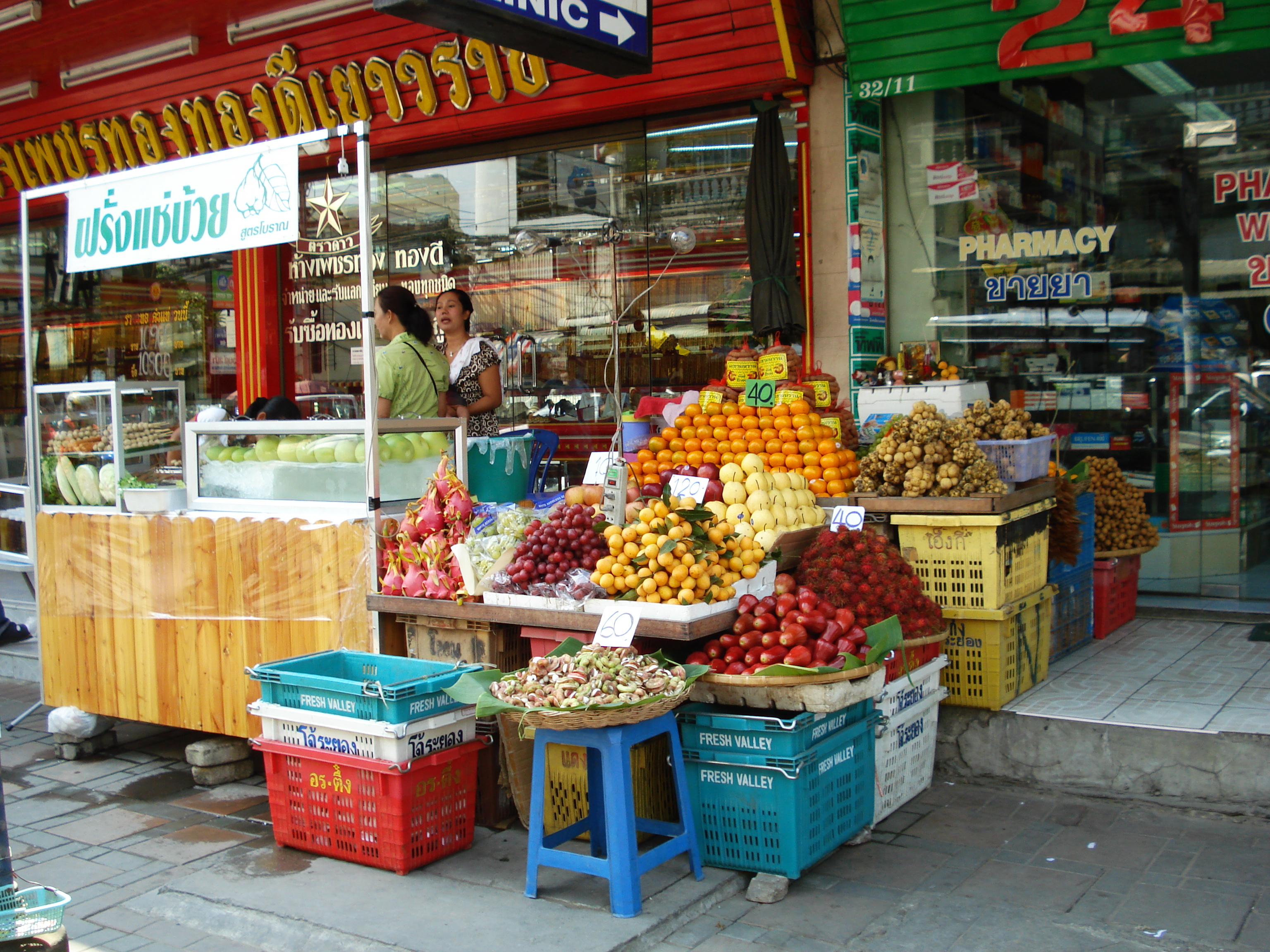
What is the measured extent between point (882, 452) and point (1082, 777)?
175 centimetres

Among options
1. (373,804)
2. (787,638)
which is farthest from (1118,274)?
(373,804)

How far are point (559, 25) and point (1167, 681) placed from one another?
14.3 feet

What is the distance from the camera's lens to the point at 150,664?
5.75 m

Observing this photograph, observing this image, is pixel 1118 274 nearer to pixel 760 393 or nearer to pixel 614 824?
pixel 760 393

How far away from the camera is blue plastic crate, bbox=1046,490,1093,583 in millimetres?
6059

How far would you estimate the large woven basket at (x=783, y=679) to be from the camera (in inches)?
155

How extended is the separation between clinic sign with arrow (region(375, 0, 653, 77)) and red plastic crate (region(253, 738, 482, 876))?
291 centimetres

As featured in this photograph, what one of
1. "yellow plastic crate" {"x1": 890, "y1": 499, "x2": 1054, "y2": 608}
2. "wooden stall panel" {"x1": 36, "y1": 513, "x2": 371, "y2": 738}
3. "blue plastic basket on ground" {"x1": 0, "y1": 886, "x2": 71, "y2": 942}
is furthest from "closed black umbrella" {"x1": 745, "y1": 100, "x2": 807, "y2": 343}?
"blue plastic basket on ground" {"x1": 0, "y1": 886, "x2": 71, "y2": 942}

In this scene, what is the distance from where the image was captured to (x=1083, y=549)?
6344 millimetres

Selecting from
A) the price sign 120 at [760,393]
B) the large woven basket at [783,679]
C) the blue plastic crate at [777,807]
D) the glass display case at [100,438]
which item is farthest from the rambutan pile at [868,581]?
the glass display case at [100,438]

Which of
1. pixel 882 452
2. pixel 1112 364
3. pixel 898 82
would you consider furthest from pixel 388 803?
pixel 1112 364

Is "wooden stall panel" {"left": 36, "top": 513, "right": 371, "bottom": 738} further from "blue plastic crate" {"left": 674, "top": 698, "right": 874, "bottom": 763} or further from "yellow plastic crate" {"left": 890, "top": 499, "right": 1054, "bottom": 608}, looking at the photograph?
"yellow plastic crate" {"left": 890, "top": 499, "right": 1054, "bottom": 608}

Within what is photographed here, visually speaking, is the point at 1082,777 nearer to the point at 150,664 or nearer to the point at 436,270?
the point at 150,664

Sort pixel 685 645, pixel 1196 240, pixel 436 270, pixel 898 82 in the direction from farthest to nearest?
1. pixel 436 270
2. pixel 1196 240
3. pixel 898 82
4. pixel 685 645
